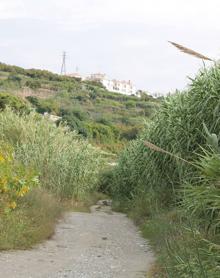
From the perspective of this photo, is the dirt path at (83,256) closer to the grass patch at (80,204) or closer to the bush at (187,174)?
the bush at (187,174)

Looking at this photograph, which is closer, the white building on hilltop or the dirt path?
the dirt path

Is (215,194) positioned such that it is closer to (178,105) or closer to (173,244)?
(173,244)

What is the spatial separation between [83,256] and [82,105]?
47.4m

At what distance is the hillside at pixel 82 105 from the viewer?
42156mm

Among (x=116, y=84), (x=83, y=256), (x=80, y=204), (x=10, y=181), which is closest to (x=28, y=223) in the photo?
(x=83, y=256)

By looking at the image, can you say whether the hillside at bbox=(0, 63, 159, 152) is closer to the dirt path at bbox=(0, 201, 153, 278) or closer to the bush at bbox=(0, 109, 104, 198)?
the bush at bbox=(0, 109, 104, 198)

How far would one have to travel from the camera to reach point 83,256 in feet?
31.0

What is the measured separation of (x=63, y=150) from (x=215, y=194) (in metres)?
16.2

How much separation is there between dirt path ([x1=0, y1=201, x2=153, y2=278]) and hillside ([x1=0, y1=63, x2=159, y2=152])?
76.9ft

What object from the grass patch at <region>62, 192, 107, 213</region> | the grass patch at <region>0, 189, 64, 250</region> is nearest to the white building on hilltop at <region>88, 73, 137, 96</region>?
the grass patch at <region>62, 192, 107, 213</region>

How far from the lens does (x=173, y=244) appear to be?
171 inches

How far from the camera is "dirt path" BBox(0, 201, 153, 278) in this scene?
7.84m

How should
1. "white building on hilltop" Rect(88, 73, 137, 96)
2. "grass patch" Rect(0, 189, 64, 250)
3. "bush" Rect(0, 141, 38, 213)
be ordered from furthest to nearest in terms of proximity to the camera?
"white building on hilltop" Rect(88, 73, 137, 96) < "grass patch" Rect(0, 189, 64, 250) < "bush" Rect(0, 141, 38, 213)

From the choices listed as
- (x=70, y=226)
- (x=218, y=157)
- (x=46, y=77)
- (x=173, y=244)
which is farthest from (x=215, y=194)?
(x=46, y=77)
